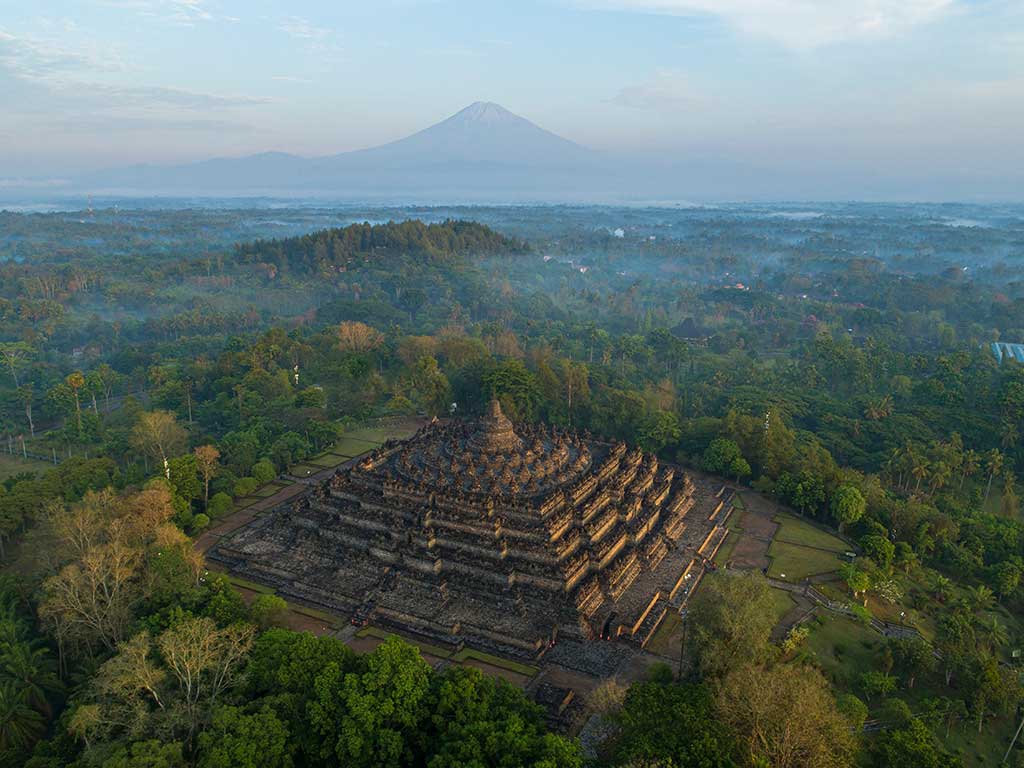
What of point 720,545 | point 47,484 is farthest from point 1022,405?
point 47,484

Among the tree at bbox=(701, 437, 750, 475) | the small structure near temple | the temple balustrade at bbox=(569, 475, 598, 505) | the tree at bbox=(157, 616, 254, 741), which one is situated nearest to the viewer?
the tree at bbox=(157, 616, 254, 741)

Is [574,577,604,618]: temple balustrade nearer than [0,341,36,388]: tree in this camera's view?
Yes

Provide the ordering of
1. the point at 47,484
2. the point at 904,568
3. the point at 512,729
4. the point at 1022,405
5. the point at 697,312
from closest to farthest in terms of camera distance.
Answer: the point at 512,729, the point at 904,568, the point at 47,484, the point at 1022,405, the point at 697,312

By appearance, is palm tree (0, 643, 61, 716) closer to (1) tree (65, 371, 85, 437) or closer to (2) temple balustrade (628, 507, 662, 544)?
(2) temple balustrade (628, 507, 662, 544)

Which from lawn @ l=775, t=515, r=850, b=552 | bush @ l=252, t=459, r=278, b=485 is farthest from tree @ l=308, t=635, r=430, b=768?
lawn @ l=775, t=515, r=850, b=552

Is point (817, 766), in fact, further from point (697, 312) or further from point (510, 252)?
point (510, 252)

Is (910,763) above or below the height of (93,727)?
below

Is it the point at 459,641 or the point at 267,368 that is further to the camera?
the point at 267,368
